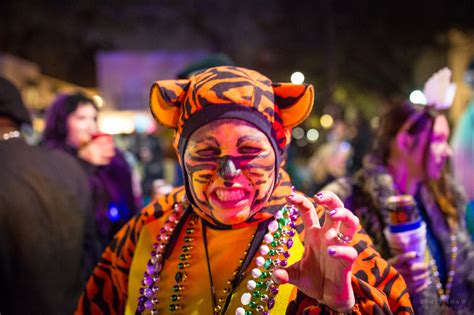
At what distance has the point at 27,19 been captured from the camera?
1107cm

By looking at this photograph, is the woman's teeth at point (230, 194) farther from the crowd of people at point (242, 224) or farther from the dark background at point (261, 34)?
the dark background at point (261, 34)

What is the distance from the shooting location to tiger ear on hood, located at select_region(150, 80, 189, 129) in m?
1.41

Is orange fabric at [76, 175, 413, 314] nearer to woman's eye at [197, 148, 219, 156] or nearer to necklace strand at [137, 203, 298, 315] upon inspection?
necklace strand at [137, 203, 298, 315]

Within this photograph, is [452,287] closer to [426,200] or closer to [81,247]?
[426,200]

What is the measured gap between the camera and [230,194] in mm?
1303

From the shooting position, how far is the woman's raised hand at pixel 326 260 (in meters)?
1.15

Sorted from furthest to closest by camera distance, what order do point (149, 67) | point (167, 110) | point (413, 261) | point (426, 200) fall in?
point (149, 67) < point (426, 200) < point (413, 261) < point (167, 110)

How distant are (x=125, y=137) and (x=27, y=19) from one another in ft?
12.2

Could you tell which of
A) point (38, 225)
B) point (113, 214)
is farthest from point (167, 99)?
point (113, 214)

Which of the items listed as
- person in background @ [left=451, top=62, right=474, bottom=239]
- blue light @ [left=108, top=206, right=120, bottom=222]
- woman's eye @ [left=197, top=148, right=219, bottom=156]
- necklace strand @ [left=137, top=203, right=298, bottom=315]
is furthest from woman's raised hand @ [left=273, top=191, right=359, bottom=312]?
blue light @ [left=108, top=206, right=120, bottom=222]

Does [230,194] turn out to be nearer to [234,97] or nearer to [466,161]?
[234,97]

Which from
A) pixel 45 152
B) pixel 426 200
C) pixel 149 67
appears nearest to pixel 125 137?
pixel 149 67

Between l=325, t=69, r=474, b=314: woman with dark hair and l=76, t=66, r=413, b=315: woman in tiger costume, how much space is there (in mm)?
615

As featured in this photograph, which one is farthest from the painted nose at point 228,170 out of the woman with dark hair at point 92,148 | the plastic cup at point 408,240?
the woman with dark hair at point 92,148
